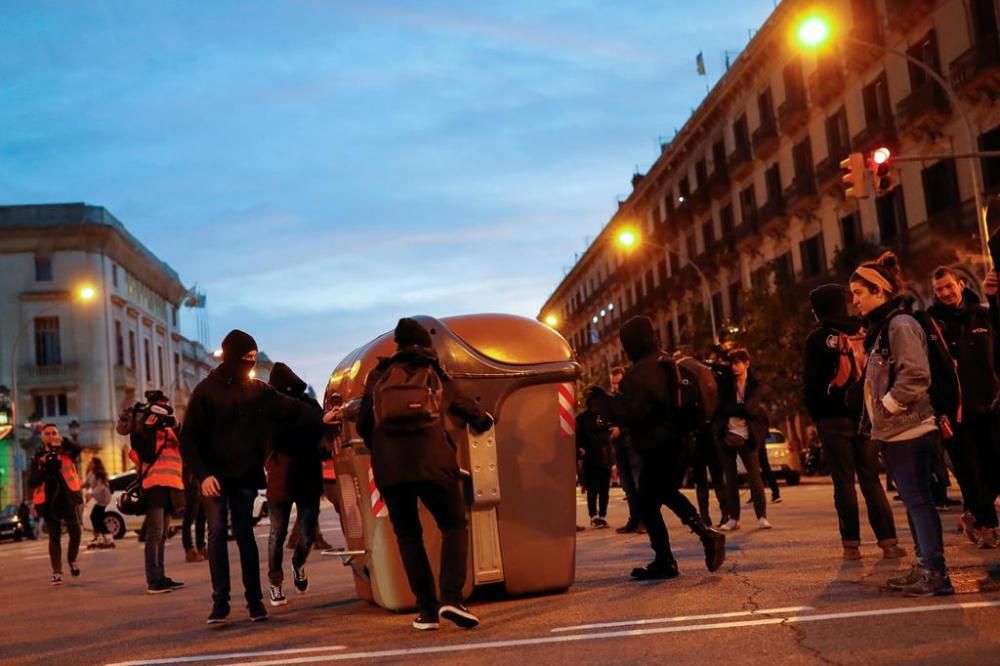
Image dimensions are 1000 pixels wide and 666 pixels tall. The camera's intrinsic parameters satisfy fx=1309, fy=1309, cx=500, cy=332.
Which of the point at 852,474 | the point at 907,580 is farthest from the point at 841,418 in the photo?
the point at 907,580

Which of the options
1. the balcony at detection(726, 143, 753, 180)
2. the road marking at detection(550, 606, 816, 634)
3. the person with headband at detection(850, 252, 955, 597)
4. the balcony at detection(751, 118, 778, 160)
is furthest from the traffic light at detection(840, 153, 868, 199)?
the balcony at detection(726, 143, 753, 180)

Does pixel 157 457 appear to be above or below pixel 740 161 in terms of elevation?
below

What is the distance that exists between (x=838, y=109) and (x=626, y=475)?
25.0 metres

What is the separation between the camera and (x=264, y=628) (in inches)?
303

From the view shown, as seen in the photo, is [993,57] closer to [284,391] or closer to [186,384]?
[284,391]

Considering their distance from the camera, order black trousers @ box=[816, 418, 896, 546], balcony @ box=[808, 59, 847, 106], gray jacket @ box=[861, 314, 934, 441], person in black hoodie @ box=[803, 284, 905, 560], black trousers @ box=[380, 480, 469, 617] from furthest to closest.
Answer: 1. balcony @ box=[808, 59, 847, 106]
2. black trousers @ box=[816, 418, 896, 546]
3. person in black hoodie @ box=[803, 284, 905, 560]
4. black trousers @ box=[380, 480, 469, 617]
5. gray jacket @ box=[861, 314, 934, 441]

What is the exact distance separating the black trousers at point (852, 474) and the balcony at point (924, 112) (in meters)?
23.4

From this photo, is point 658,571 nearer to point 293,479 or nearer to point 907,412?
point 907,412

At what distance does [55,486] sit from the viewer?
46.2 ft

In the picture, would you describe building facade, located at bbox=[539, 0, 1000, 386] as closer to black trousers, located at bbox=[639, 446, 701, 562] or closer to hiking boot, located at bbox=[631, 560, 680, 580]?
black trousers, located at bbox=[639, 446, 701, 562]

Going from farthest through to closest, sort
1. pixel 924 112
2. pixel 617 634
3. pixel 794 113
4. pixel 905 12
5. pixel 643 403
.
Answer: pixel 794 113
pixel 905 12
pixel 924 112
pixel 643 403
pixel 617 634

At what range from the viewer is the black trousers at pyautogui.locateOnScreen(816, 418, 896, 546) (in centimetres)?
870

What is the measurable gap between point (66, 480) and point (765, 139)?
31.0 metres

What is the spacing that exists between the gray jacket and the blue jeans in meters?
0.10
